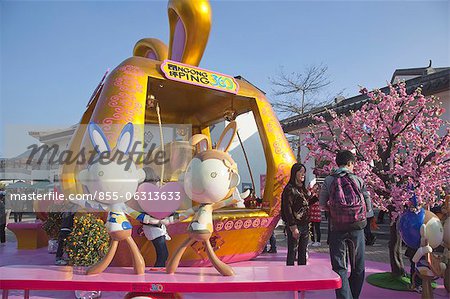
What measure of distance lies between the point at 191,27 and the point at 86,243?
12.7ft

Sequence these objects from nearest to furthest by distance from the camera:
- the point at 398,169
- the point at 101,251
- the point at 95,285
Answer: the point at 95,285
the point at 101,251
the point at 398,169

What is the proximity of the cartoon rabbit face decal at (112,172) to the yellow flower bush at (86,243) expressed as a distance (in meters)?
0.64

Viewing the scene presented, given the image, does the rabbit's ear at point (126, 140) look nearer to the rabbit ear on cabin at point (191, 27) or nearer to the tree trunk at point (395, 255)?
the rabbit ear on cabin at point (191, 27)

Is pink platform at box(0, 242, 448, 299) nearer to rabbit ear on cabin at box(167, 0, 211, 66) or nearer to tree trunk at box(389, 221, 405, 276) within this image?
tree trunk at box(389, 221, 405, 276)

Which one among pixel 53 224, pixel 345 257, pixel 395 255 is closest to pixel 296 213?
pixel 345 257

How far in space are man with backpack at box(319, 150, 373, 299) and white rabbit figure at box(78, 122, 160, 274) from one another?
1.78 meters

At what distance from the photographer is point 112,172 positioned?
9.87 ft

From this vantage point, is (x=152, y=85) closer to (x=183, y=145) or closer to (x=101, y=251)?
(x=183, y=145)

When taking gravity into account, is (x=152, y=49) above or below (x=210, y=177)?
above

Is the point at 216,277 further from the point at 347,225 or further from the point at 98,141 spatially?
the point at 98,141

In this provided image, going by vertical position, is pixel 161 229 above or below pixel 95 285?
above

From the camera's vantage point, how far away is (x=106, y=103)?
4.56 metres

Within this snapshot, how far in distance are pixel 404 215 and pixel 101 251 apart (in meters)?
3.18

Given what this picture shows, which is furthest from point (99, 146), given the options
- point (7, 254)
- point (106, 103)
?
point (7, 254)
